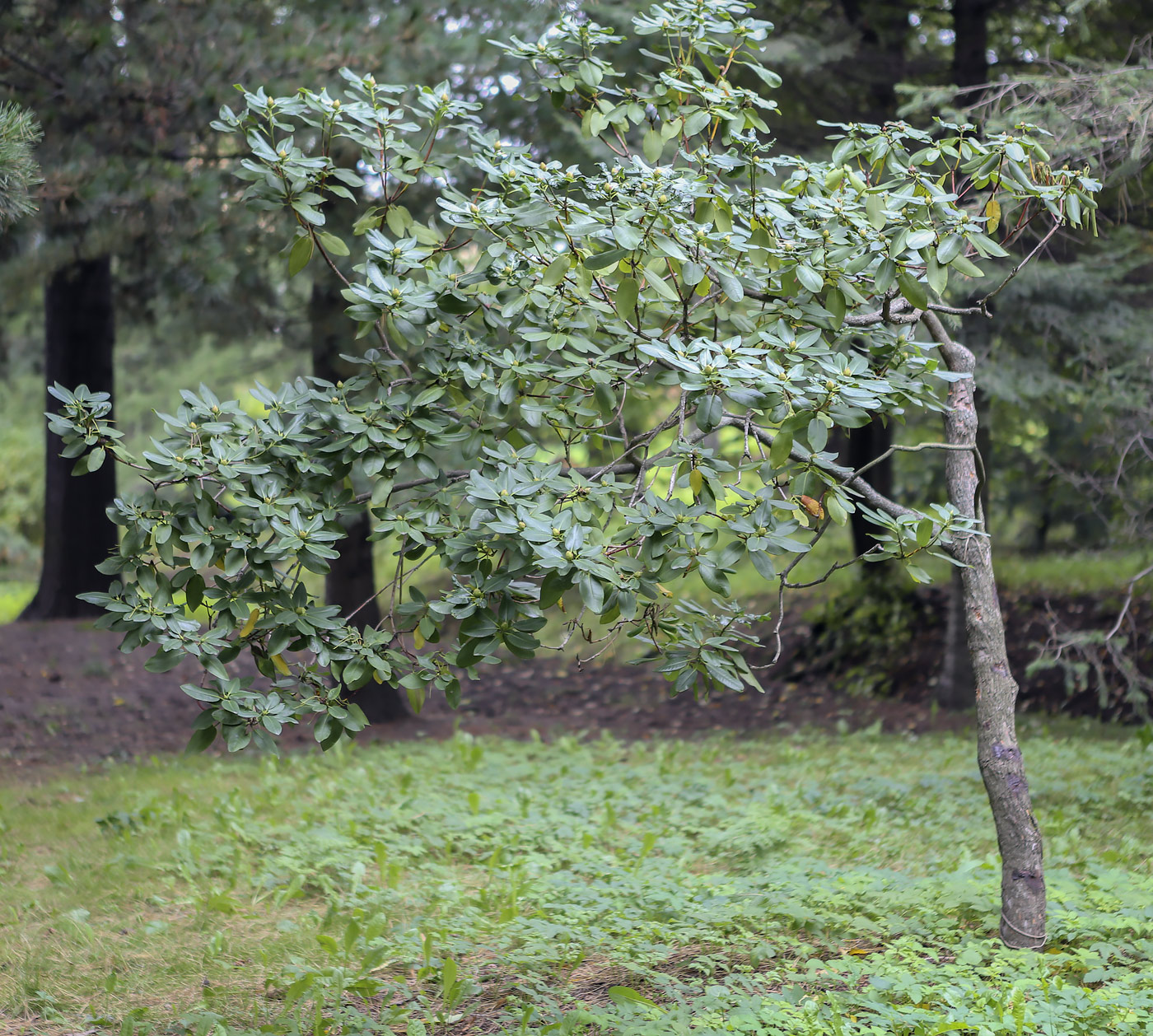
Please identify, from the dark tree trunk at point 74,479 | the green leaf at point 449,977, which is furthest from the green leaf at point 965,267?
the dark tree trunk at point 74,479

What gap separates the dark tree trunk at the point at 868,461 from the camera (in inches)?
421

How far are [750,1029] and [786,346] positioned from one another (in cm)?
199

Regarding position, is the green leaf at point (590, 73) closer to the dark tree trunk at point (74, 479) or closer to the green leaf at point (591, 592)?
the green leaf at point (591, 592)

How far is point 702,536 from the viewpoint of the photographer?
2.51 metres

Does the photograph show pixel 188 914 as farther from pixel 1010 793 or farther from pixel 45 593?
pixel 45 593

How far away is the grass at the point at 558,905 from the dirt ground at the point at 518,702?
1.63 meters

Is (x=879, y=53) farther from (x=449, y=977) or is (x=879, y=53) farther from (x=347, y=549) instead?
(x=449, y=977)

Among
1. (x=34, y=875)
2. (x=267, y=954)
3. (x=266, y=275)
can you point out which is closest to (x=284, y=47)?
(x=266, y=275)

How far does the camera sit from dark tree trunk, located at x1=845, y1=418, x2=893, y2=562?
1070cm

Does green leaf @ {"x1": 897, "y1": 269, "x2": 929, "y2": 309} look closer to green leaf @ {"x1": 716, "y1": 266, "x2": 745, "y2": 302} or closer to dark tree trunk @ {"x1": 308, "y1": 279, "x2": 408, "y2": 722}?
green leaf @ {"x1": 716, "y1": 266, "x2": 745, "y2": 302}

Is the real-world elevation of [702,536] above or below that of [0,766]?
above

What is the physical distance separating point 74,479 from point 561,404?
8823 millimetres

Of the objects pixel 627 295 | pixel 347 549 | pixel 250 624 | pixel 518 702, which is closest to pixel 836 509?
pixel 627 295

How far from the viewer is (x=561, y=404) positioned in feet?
9.84
